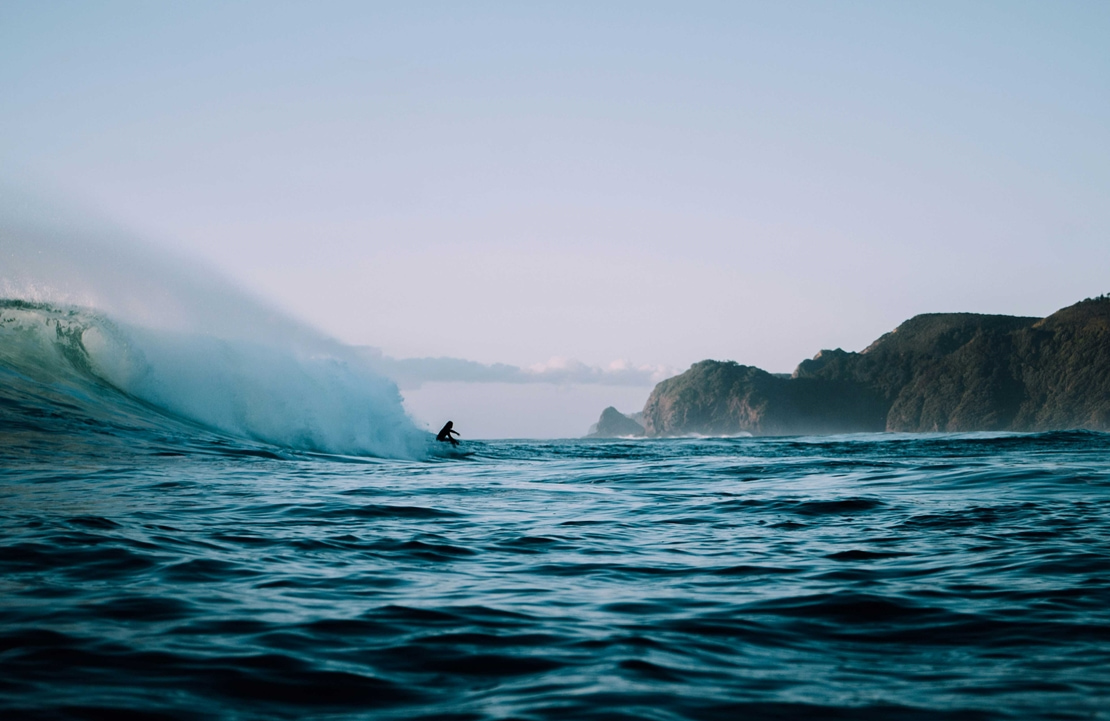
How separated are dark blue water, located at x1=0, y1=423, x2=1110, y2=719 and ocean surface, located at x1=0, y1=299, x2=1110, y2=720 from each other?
0.7 inches

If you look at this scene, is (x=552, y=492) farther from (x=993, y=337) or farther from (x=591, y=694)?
(x=993, y=337)

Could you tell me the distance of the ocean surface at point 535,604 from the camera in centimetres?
267

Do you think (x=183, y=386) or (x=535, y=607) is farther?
(x=183, y=386)

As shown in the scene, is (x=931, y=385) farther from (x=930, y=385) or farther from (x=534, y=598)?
(x=534, y=598)

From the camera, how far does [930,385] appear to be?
10781 centimetres

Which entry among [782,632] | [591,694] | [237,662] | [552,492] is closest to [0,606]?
[237,662]

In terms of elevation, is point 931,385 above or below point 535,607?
above

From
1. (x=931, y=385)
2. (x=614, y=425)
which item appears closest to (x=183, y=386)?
(x=931, y=385)

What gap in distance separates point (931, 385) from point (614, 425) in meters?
84.0

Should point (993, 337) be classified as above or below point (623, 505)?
above

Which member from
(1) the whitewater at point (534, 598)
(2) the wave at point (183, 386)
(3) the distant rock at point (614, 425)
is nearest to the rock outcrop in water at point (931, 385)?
(3) the distant rock at point (614, 425)

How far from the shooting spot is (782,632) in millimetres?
3617

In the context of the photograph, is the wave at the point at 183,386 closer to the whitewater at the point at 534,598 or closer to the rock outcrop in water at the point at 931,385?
the whitewater at the point at 534,598

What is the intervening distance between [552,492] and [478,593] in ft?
21.0
